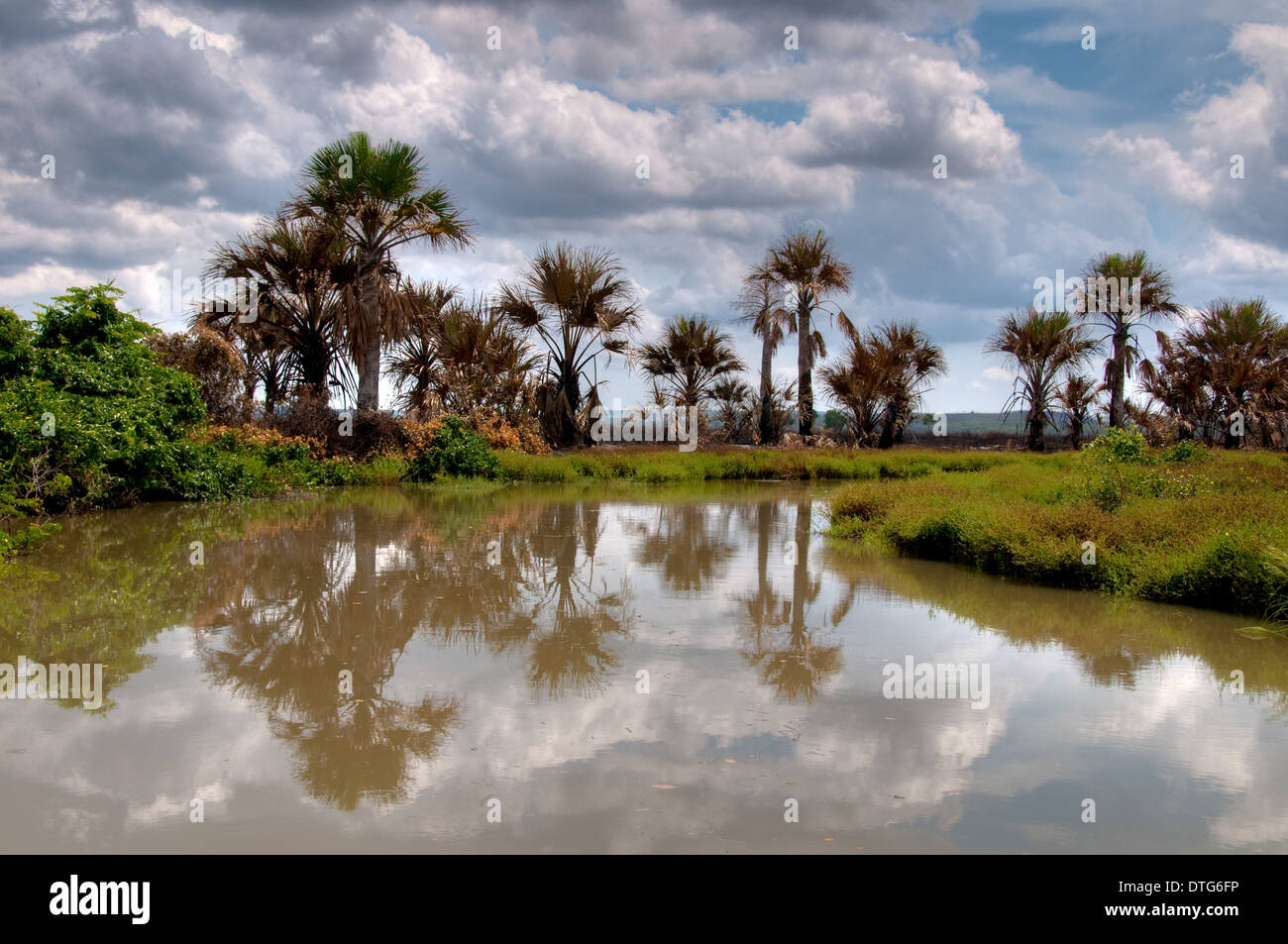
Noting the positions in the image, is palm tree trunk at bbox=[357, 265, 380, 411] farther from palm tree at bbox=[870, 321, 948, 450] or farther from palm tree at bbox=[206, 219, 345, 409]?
palm tree at bbox=[870, 321, 948, 450]

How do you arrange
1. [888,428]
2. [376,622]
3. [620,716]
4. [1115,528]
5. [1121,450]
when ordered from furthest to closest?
[888,428]
[1121,450]
[1115,528]
[376,622]
[620,716]

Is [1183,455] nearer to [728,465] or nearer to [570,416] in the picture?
→ [728,465]

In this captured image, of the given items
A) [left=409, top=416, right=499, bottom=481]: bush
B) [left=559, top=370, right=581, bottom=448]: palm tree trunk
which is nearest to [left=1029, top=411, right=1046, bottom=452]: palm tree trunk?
[left=559, top=370, right=581, bottom=448]: palm tree trunk

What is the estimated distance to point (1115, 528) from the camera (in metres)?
8.91

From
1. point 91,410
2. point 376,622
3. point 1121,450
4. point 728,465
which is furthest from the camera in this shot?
point 728,465

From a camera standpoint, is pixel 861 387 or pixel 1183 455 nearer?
pixel 1183 455

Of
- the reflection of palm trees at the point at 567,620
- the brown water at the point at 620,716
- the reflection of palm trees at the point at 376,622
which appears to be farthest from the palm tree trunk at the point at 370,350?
the brown water at the point at 620,716

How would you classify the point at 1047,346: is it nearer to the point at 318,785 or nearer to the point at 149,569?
the point at 149,569

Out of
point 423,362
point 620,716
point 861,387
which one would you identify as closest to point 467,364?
point 423,362

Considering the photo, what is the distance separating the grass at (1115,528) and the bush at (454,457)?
1060cm

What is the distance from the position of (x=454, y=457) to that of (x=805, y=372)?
1376cm

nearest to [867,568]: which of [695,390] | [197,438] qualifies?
[197,438]

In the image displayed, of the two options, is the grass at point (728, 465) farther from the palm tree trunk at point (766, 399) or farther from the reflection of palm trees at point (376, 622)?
the reflection of palm trees at point (376, 622)

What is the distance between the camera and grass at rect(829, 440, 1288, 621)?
7.51 m
